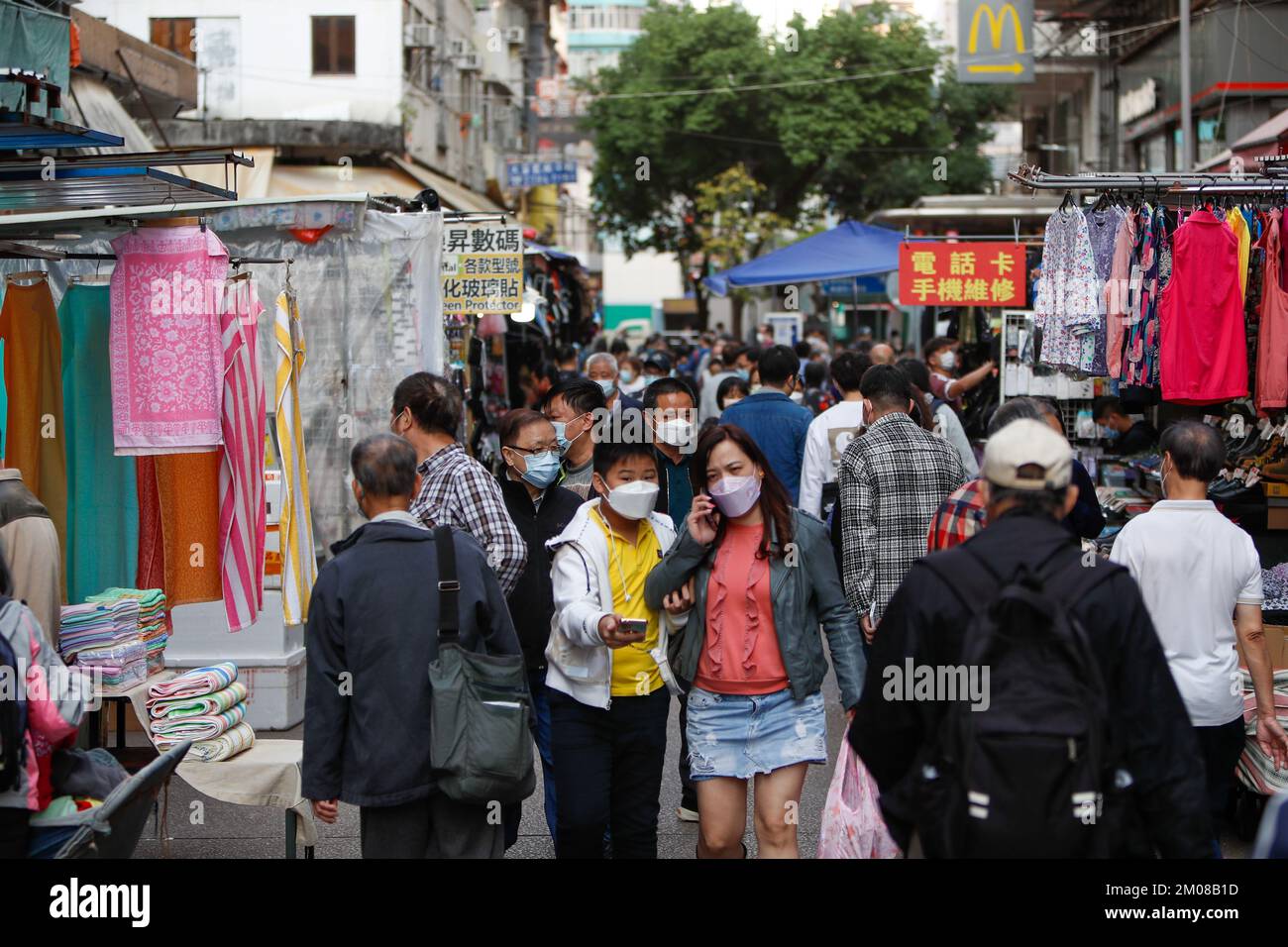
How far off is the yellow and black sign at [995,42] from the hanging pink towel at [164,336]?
12.7m

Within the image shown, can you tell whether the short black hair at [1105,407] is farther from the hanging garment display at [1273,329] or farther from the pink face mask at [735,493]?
the pink face mask at [735,493]

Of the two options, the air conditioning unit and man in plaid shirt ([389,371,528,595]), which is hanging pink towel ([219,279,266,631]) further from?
the air conditioning unit

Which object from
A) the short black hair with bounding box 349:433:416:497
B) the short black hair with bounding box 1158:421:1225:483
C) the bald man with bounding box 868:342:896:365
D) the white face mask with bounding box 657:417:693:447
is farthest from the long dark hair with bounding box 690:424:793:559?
the bald man with bounding box 868:342:896:365

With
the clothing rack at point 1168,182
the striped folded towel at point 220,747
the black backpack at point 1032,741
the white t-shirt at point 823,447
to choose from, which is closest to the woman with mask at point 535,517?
the striped folded towel at point 220,747

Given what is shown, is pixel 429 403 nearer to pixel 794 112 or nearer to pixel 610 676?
pixel 610 676

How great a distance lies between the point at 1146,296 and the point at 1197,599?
2915mm

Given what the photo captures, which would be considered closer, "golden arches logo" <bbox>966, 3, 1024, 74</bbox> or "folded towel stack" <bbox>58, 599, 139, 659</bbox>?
"folded towel stack" <bbox>58, 599, 139, 659</bbox>

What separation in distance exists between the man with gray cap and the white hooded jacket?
63.4 inches

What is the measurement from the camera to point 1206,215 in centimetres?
720

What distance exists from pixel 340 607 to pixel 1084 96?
3128cm

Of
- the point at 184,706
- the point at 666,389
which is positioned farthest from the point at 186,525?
the point at 666,389

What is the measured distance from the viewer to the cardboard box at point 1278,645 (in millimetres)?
7230

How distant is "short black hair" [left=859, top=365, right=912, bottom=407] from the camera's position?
253 inches

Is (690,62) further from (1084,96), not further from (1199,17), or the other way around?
(1199,17)
